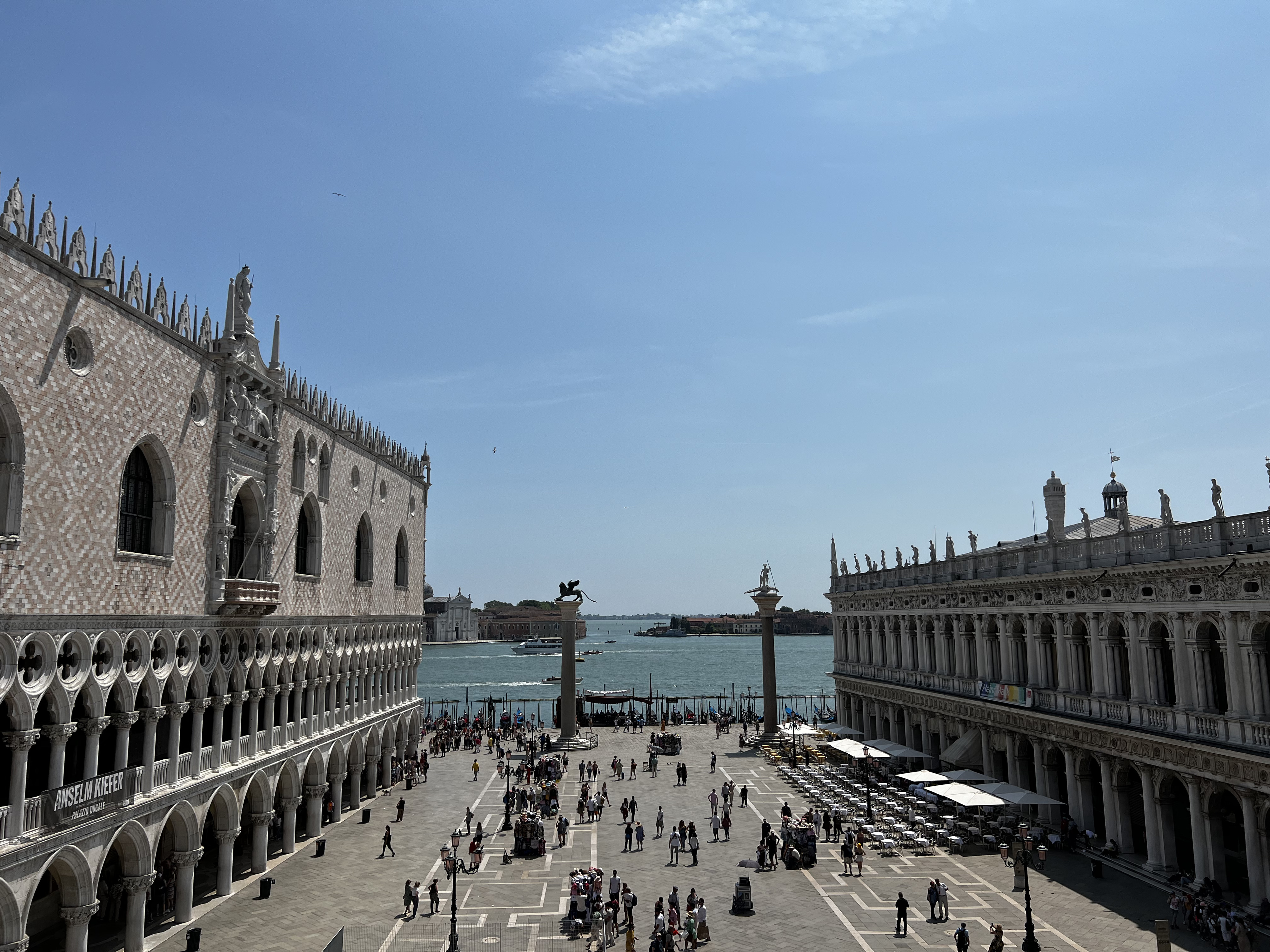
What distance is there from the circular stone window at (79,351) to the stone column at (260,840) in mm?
17118

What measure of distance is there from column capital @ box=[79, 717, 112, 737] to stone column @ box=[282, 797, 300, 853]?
13.0 m

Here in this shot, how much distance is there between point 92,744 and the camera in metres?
22.2

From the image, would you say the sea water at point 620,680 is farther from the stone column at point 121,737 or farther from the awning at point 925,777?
the stone column at point 121,737

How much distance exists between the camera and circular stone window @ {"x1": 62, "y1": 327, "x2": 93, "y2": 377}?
21641 mm

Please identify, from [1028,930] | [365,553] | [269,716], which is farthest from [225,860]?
[1028,930]

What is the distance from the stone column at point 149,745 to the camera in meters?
24.4

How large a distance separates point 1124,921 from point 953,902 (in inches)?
176

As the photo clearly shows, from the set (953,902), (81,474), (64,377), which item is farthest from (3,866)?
(953,902)

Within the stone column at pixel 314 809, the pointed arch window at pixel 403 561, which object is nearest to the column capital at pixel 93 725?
the stone column at pixel 314 809

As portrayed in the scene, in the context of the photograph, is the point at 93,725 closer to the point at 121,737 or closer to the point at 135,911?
the point at 121,737

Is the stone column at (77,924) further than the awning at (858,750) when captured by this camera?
No

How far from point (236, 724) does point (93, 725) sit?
8045mm

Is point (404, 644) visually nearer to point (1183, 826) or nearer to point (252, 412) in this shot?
point (252, 412)

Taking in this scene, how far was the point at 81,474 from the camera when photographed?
21797mm
